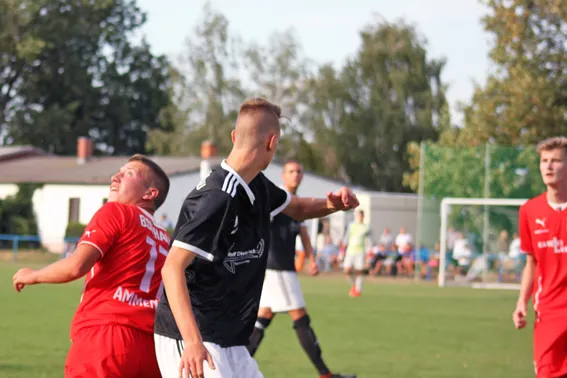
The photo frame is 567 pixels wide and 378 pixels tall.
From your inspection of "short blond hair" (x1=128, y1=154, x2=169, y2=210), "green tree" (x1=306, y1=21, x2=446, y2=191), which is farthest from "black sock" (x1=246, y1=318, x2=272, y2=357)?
"green tree" (x1=306, y1=21, x2=446, y2=191)

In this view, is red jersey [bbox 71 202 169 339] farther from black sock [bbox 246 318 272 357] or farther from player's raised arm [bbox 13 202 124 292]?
black sock [bbox 246 318 272 357]

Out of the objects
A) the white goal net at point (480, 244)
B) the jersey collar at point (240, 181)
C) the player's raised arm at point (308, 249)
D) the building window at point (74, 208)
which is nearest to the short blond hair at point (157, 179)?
the jersey collar at point (240, 181)

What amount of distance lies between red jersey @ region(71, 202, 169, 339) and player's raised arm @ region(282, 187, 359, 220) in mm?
817

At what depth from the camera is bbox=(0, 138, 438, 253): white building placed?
45062 millimetres

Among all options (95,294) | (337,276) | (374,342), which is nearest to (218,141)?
(337,276)

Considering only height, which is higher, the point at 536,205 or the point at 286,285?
the point at 536,205

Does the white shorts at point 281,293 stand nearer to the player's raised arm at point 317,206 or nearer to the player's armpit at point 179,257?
the player's raised arm at point 317,206

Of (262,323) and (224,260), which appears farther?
(262,323)

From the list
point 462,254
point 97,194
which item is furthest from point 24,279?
→ point 97,194

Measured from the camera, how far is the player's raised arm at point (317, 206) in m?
5.28

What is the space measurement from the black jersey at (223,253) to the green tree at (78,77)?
2334 inches

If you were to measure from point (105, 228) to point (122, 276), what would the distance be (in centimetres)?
31

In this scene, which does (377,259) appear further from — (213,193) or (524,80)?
(213,193)

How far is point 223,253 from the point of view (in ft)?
14.8
